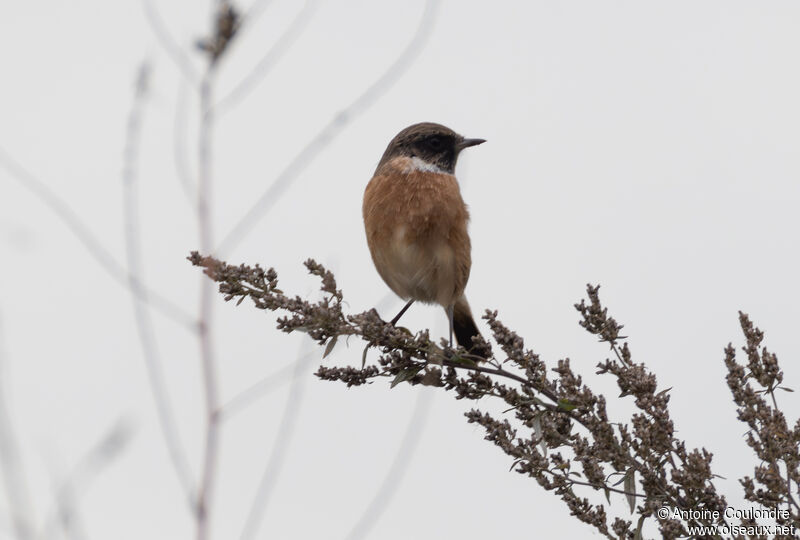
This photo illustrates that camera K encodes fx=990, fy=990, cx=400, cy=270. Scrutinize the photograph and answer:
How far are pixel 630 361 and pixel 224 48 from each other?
81.6 inches

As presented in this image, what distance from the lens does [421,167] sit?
684 centimetres

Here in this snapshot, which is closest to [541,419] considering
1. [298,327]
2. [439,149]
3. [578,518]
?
[578,518]

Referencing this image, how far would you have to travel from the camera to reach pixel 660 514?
3.21 m

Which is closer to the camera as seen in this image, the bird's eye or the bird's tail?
the bird's eye

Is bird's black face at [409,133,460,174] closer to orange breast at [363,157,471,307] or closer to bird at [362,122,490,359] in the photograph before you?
bird at [362,122,490,359]

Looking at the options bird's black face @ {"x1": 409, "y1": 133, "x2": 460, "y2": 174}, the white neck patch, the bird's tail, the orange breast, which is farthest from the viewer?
the bird's tail

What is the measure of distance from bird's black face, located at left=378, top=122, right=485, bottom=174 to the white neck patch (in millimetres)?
17

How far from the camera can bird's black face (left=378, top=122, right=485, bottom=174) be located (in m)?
7.07

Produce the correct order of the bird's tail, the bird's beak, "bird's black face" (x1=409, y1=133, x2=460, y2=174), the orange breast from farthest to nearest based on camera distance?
the bird's tail → the bird's beak → "bird's black face" (x1=409, y1=133, x2=460, y2=174) → the orange breast

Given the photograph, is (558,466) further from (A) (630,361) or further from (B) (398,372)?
(B) (398,372)

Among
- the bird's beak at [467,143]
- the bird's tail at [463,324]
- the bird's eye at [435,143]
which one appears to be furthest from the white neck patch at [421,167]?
the bird's tail at [463,324]

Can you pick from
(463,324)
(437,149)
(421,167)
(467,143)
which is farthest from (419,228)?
(463,324)

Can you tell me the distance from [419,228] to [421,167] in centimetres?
67

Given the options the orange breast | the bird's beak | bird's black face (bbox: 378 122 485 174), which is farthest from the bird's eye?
the orange breast
